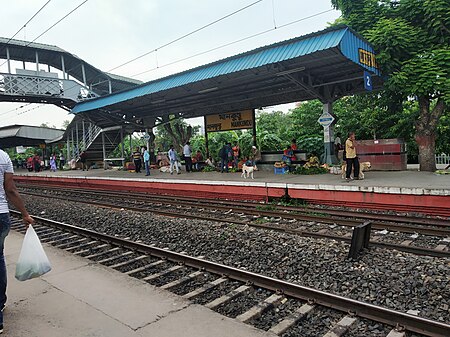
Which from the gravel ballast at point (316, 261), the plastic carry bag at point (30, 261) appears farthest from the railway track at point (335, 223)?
the plastic carry bag at point (30, 261)

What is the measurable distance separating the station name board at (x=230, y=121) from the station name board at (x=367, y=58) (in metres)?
7.05

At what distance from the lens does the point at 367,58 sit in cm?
1114

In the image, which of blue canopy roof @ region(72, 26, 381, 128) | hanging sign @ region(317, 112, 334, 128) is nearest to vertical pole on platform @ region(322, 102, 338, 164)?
hanging sign @ region(317, 112, 334, 128)

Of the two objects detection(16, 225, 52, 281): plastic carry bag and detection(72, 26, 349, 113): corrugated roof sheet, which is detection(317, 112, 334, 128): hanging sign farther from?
detection(16, 225, 52, 281): plastic carry bag

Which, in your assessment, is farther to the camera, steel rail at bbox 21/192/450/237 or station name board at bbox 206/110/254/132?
station name board at bbox 206/110/254/132

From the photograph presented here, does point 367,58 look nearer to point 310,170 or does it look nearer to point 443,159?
point 310,170

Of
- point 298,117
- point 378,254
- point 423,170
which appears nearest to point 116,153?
point 298,117

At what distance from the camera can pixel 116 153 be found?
126 ft

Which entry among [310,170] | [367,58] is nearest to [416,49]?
[367,58]

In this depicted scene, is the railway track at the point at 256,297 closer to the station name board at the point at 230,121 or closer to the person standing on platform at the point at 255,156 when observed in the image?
the person standing on platform at the point at 255,156

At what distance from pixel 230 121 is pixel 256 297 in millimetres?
14868

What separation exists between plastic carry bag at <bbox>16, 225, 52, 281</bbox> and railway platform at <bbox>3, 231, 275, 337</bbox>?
44cm

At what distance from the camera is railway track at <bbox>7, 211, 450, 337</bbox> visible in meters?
3.25

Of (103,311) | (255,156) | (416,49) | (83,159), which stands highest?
(416,49)
